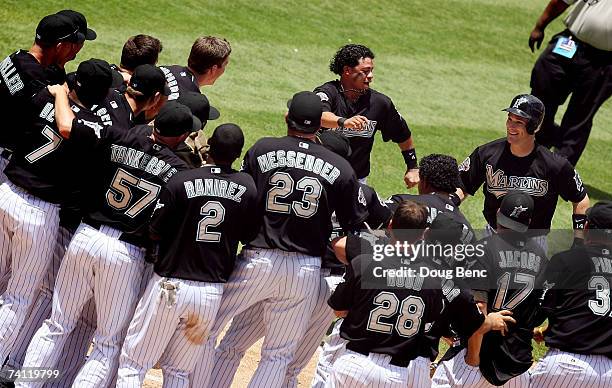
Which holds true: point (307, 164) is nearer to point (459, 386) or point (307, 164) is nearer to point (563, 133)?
point (459, 386)

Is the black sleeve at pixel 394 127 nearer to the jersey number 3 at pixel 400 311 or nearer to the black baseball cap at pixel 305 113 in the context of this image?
the black baseball cap at pixel 305 113

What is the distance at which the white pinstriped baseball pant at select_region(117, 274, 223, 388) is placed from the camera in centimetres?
561

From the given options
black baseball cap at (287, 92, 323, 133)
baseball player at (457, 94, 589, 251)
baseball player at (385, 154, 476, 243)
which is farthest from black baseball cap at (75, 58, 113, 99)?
baseball player at (457, 94, 589, 251)

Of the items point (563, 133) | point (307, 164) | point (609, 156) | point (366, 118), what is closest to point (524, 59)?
point (609, 156)

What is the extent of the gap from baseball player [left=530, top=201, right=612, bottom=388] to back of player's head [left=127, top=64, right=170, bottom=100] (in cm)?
241

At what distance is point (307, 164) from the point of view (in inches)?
230

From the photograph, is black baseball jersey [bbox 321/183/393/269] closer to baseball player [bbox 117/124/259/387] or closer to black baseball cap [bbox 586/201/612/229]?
baseball player [bbox 117/124/259/387]

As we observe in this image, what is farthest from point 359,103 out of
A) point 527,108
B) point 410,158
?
point 527,108

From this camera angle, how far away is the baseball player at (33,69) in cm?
615

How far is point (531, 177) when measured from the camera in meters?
7.34

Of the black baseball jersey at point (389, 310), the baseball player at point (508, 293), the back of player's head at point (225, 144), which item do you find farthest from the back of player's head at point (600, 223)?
the back of player's head at point (225, 144)

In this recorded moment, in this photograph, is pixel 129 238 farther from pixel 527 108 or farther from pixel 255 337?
pixel 527 108

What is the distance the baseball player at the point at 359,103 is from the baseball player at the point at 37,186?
195cm

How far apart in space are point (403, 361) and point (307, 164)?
1.19 meters
